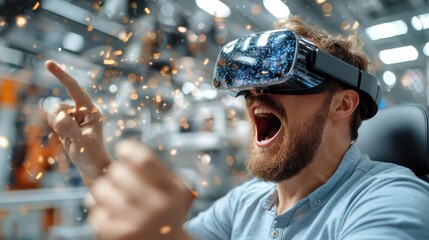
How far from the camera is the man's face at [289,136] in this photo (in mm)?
948

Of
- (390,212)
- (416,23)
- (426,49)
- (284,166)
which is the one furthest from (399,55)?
(390,212)

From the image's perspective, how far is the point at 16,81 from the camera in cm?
80

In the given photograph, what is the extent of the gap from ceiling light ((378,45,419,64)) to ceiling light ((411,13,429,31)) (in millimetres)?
367

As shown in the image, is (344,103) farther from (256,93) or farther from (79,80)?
(79,80)

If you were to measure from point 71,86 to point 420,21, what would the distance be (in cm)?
299

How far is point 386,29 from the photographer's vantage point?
3291 millimetres

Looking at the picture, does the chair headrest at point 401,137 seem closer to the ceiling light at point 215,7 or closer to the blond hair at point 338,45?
the blond hair at point 338,45

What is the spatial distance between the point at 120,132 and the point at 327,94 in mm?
526

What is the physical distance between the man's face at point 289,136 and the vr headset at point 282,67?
36 mm

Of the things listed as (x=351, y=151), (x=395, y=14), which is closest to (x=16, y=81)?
(x=351, y=151)

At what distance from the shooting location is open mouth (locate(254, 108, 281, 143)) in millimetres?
1034

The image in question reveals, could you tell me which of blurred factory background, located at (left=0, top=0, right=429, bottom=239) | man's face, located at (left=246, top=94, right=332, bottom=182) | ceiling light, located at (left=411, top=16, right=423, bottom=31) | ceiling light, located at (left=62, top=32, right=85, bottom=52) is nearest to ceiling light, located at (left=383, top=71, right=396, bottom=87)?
ceiling light, located at (left=411, top=16, right=423, bottom=31)

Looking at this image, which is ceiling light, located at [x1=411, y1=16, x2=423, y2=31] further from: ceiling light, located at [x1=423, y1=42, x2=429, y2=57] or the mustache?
the mustache

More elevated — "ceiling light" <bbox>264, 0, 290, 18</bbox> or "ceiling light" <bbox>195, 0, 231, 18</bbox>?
"ceiling light" <bbox>264, 0, 290, 18</bbox>
